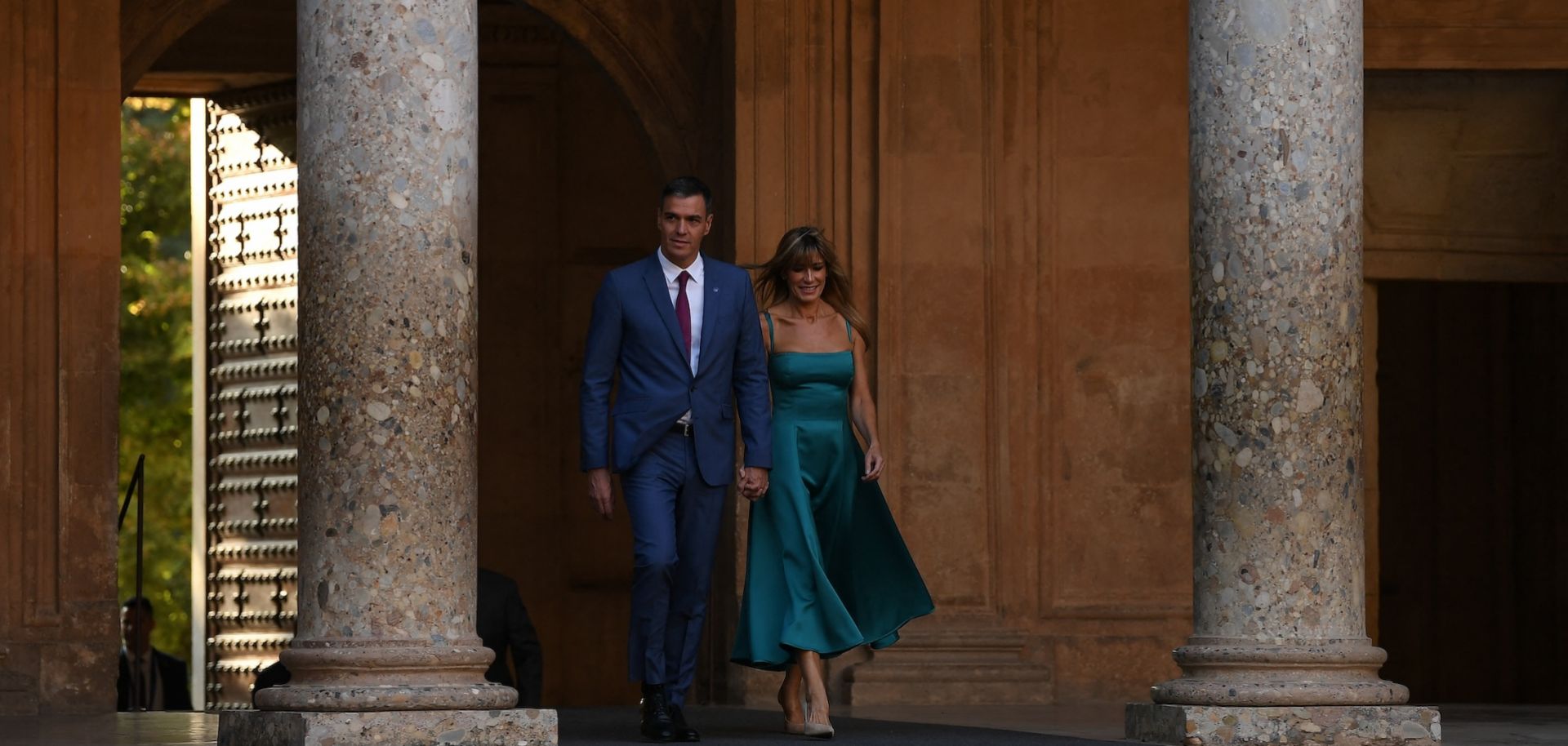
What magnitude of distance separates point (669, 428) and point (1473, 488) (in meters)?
12.0

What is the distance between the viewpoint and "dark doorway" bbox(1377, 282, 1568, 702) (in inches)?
795

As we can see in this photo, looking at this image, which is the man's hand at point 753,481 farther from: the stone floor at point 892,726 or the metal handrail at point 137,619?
the metal handrail at point 137,619

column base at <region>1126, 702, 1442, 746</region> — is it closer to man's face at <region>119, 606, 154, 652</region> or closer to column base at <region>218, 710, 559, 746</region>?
column base at <region>218, 710, 559, 746</region>

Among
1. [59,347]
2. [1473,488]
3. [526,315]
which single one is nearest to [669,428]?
[59,347]

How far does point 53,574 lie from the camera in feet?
44.6

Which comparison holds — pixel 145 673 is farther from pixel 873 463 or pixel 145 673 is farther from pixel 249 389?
pixel 873 463

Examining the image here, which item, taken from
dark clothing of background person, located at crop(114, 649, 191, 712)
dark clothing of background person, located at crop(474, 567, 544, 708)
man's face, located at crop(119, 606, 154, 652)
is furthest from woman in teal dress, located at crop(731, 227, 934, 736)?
dark clothing of background person, located at crop(114, 649, 191, 712)

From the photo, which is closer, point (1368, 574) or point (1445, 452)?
point (1368, 574)

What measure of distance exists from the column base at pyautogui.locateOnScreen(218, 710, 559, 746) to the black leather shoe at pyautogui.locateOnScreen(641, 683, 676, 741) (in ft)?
1.75

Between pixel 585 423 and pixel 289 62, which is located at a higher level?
pixel 289 62

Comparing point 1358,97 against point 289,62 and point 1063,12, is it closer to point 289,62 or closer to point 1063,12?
point 1063,12

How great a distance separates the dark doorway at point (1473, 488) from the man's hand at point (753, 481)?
10791 mm

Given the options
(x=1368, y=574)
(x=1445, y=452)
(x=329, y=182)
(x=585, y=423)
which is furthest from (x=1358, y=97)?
(x=1445, y=452)

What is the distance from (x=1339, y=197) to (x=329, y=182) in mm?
3603
